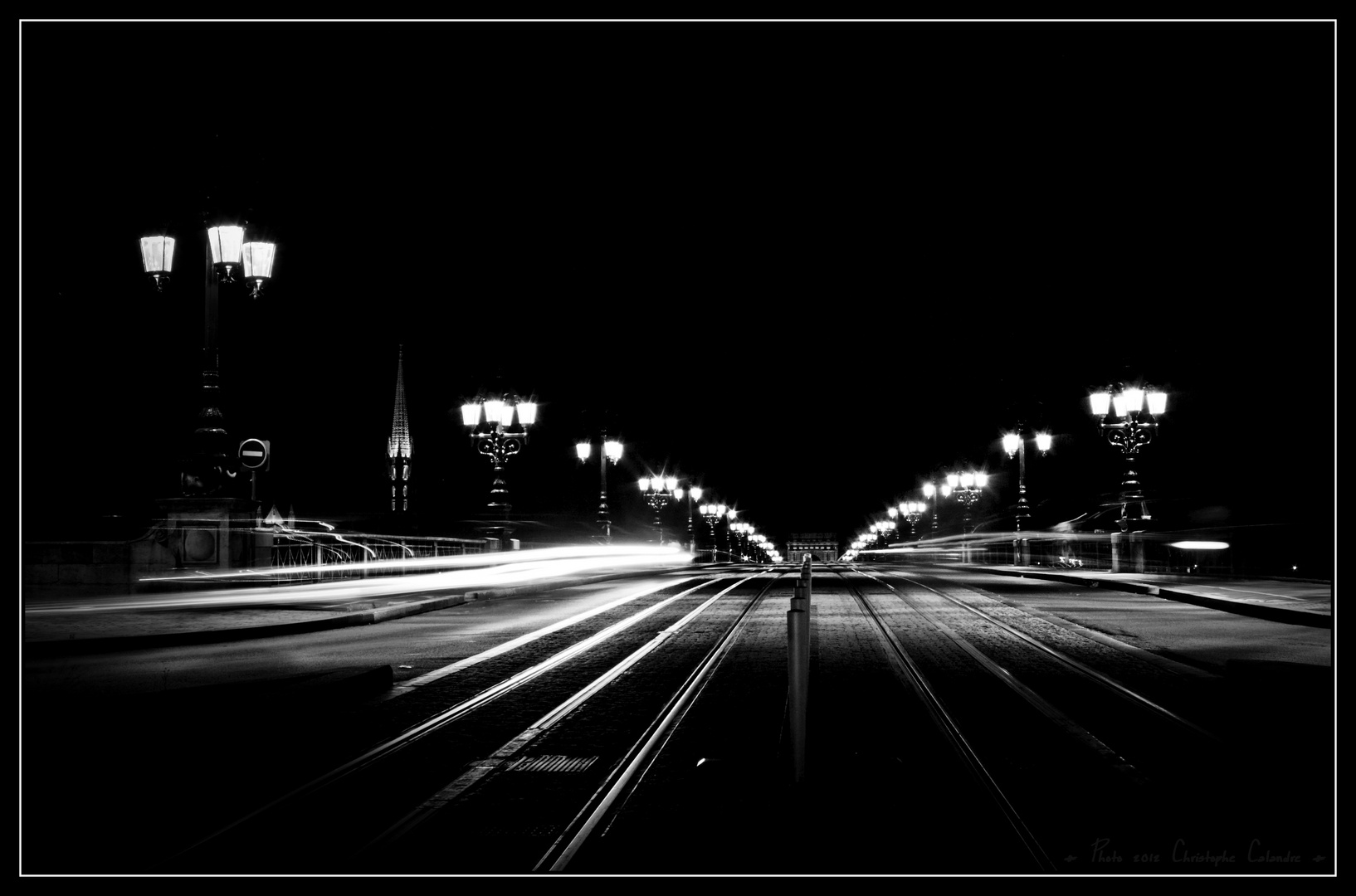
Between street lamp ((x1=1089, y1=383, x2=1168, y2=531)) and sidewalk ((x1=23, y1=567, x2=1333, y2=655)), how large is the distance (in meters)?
2.94

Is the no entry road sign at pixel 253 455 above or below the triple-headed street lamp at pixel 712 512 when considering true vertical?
above

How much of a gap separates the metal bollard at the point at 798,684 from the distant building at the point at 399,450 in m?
143

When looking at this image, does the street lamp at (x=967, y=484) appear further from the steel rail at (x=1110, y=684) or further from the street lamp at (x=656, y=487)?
the steel rail at (x=1110, y=684)

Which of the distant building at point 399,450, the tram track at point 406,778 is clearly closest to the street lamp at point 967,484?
the tram track at point 406,778

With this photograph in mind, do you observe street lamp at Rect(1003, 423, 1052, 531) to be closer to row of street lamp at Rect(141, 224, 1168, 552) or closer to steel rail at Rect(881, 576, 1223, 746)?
row of street lamp at Rect(141, 224, 1168, 552)

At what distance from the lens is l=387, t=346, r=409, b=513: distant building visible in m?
154

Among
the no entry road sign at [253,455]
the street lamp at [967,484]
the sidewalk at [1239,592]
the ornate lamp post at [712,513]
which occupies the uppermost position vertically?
the no entry road sign at [253,455]

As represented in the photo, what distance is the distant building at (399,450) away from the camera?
154 metres

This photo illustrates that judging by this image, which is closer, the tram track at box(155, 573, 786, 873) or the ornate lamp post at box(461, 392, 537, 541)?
the tram track at box(155, 573, 786, 873)

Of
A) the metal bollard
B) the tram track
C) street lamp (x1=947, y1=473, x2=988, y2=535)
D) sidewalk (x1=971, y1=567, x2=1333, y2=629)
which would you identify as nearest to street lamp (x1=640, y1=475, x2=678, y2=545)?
street lamp (x1=947, y1=473, x2=988, y2=535)

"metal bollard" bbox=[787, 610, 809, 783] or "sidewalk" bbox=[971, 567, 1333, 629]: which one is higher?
"metal bollard" bbox=[787, 610, 809, 783]

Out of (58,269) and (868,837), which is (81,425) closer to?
(58,269)

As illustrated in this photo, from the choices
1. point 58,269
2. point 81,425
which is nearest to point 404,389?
point 81,425

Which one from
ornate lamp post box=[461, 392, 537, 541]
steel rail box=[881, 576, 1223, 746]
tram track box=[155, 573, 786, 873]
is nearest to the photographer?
tram track box=[155, 573, 786, 873]
